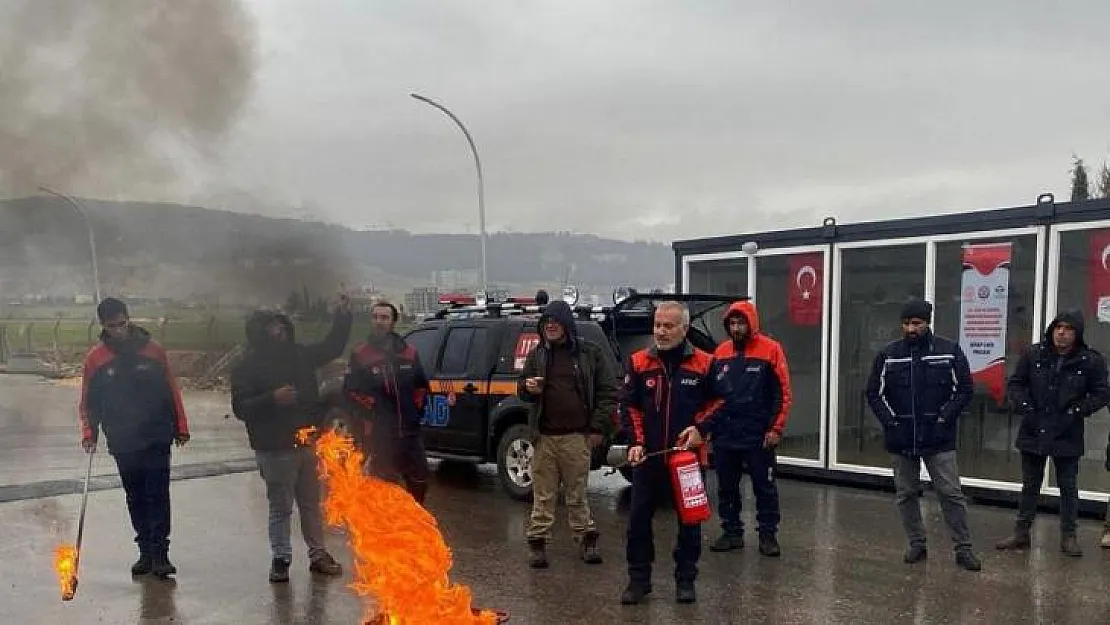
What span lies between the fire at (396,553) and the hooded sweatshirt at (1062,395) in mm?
4429

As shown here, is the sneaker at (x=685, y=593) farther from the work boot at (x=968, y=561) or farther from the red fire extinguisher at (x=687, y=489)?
the work boot at (x=968, y=561)

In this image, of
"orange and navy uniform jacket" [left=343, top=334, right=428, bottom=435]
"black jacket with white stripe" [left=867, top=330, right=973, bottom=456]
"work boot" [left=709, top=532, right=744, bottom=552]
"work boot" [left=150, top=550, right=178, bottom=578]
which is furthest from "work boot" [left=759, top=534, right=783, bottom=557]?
"work boot" [left=150, top=550, right=178, bottom=578]

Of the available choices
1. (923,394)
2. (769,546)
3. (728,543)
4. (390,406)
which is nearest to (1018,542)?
(923,394)

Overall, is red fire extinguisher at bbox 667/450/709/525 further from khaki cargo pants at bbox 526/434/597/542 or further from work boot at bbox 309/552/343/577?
work boot at bbox 309/552/343/577

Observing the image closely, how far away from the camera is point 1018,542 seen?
646 centimetres

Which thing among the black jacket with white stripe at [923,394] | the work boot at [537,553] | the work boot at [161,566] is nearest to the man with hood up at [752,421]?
the black jacket with white stripe at [923,394]

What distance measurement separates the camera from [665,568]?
614 centimetres

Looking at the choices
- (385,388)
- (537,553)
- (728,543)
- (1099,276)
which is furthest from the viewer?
(1099,276)

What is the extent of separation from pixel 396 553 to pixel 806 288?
646 centimetres

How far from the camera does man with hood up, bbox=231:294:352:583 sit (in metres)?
5.14

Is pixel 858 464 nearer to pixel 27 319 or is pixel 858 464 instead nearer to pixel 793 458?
pixel 793 458

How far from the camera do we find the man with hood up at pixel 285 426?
202 inches

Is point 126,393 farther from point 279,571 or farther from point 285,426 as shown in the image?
point 279,571

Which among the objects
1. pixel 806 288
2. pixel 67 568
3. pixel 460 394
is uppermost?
pixel 806 288
